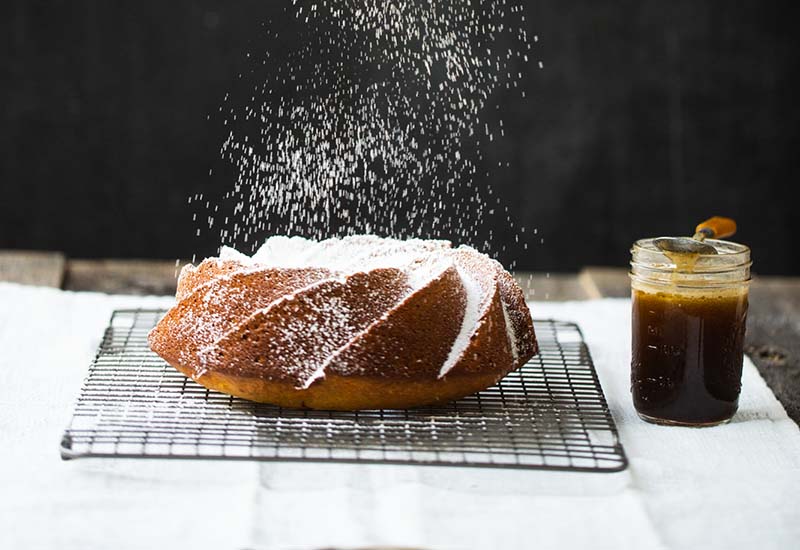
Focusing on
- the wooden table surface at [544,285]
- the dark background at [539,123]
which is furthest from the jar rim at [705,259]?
the dark background at [539,123]

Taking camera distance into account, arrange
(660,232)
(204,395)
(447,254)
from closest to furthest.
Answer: (204,395) → (447,254) → (660,232)

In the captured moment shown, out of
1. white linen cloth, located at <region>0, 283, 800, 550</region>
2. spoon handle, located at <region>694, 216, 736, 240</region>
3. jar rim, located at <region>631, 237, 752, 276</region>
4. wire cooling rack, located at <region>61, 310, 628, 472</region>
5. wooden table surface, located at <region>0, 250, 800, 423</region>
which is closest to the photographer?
white linen cloth, located at <region>0, 283, 800, 550</region>

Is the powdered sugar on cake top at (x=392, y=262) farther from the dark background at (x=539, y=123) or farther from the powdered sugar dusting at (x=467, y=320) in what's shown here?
the dark background at (x=539, y=123)

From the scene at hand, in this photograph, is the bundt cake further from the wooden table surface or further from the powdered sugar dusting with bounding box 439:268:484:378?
the wooden table surface

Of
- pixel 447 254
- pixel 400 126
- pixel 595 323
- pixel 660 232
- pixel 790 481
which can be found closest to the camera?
pixel 790 481

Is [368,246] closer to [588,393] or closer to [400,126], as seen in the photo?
[588,393]

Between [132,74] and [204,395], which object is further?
[132,74]

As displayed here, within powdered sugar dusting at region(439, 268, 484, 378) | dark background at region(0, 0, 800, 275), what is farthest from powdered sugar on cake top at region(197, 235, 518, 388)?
dark background at region(0, 0, 800, 275)

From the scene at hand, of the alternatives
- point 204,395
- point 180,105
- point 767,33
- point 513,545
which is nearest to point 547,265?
point 767,33
